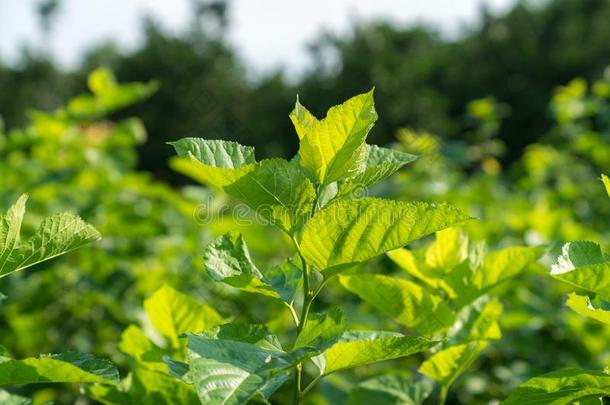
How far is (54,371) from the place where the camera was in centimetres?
83

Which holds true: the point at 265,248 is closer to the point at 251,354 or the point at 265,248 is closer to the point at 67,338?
the point at 67,338

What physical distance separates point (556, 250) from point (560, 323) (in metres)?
1.37

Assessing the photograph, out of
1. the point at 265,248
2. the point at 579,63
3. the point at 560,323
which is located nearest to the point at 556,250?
the point at 560,323

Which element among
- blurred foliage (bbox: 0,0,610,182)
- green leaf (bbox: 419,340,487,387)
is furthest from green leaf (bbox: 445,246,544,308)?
blurred foliage (bbox: 0,0,610,182)

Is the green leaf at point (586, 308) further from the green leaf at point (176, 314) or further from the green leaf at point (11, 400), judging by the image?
the green leaf at point (11, 400)

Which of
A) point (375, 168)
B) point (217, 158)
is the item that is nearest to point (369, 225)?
point (375, 168)

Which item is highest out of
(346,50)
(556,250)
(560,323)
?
(556,250)

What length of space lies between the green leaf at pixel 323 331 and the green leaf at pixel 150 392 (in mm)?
183

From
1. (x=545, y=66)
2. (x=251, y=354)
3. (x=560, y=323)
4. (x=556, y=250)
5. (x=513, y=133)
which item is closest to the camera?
(x=251, y=354)

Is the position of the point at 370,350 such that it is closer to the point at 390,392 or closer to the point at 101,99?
the point at 390,392

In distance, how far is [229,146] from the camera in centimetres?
92

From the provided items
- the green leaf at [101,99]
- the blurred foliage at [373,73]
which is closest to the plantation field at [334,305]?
the green leaf at [101,99]

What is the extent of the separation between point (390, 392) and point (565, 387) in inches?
15.6

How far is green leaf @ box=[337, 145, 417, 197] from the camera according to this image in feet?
3.01
